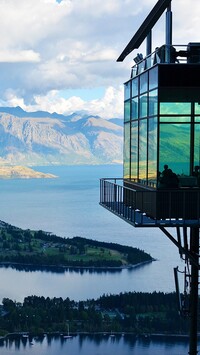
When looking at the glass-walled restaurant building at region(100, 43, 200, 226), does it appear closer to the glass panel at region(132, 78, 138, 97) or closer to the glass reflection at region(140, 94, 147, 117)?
the glass reflection at region(140, 94, 147, 117)

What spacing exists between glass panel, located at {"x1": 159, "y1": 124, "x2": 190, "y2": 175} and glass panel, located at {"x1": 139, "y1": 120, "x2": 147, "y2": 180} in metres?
0.94

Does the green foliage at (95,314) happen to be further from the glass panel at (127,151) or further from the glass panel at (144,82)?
the glass panel at (144,82)

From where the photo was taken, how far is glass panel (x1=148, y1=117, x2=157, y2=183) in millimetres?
14206

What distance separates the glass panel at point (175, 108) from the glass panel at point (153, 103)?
0.38 feet

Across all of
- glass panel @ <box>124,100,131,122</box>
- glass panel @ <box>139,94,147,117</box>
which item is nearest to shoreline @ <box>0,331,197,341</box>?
glass panel @ <box>124,100,131,122</box>

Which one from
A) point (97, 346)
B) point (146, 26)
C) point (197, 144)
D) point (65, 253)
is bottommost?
point (97, 346)

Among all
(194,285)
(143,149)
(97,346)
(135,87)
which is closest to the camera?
(194,285)

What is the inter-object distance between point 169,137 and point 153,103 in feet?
2.55

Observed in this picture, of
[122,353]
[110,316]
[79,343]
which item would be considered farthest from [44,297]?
[122,353]

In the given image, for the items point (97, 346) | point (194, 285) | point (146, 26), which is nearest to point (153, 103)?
point (146, 26)

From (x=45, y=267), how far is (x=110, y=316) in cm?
4248

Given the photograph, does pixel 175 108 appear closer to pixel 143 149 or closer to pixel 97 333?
pixel 143 149

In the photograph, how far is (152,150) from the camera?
47.8 ft

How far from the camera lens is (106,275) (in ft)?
509
